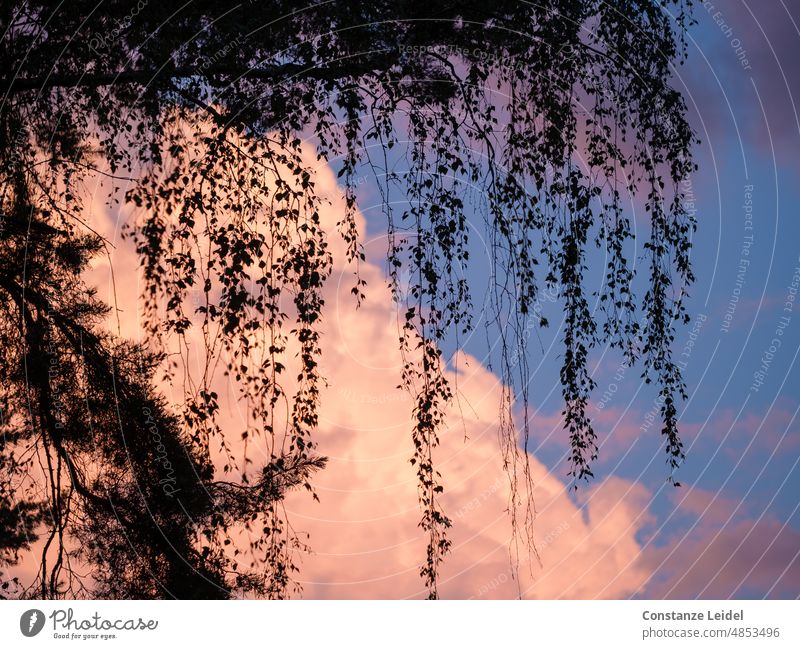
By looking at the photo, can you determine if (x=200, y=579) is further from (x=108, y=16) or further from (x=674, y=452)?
(x=108, y=16)

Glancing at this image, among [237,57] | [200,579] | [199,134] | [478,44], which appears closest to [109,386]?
[200,579]

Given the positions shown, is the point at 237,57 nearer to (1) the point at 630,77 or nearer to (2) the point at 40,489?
(1) the point at 630,77

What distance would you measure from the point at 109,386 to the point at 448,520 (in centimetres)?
172

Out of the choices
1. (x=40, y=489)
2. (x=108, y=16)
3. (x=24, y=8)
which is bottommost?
(x=40, y=489)

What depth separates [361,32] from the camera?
3359mm

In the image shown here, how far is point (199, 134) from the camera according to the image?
3.13 meters

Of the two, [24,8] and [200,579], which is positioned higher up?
[24,8]

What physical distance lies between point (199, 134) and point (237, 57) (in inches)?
20.2
